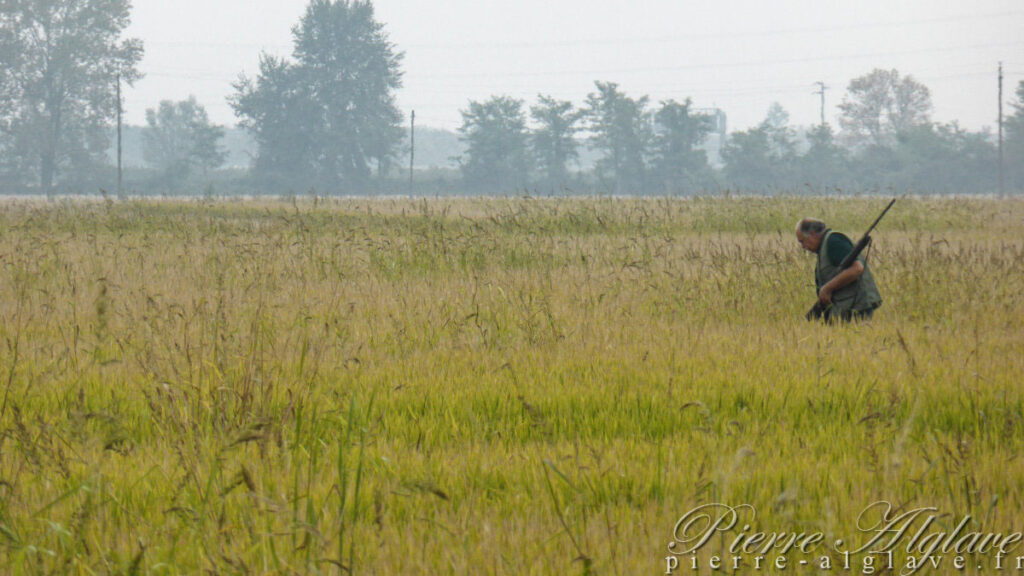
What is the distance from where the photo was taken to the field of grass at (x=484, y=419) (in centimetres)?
280

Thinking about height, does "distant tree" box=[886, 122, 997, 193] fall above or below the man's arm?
above

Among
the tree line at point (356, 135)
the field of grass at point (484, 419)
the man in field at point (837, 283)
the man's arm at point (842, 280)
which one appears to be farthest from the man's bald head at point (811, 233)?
the tree line at point (356, 135)

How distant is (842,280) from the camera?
681 centimetres

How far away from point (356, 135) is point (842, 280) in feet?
184

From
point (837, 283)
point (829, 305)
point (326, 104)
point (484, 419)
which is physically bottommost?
point (484, 419)

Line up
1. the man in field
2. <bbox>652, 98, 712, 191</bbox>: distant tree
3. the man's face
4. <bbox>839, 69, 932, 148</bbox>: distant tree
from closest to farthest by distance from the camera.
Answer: the man in field < the man's face < <bbox>652, 98, 712, 191</bbox>: distant tree < <bbox>839, 69, 932, 148</bbox>: distant tree

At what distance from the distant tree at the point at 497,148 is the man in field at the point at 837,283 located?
55.5 meters

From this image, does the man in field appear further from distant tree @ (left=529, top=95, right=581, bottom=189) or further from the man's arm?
distant tree @ (left=529, top=95, right=581, bottom=189)

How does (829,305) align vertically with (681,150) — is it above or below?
below

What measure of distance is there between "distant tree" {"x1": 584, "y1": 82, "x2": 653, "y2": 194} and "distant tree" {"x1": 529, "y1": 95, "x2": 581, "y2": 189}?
1.60 metres

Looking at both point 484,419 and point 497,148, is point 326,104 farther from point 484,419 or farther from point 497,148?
point 484,419

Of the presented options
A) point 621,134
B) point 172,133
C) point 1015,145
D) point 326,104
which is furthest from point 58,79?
point 1015,145

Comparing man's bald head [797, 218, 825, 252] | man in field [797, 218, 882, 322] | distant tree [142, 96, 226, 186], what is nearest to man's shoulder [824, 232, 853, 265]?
man in field [797, 218, 882, 322]

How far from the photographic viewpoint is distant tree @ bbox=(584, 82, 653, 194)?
61406mm
